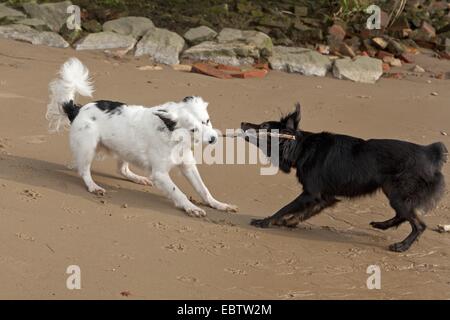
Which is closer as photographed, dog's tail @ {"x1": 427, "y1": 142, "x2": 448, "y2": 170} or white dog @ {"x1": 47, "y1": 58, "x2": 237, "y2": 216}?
dog's tail @ {"x1": 427, "y1": 142, "x2": 448, "y2": 170}

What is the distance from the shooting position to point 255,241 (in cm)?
607

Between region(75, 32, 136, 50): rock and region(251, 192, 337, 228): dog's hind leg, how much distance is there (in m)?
6.08

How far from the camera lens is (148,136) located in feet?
22.6

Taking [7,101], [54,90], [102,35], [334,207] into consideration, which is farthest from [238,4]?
[334,207]

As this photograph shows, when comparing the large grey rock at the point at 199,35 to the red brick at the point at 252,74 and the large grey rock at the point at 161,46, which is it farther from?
the red brick at the point at 252,74

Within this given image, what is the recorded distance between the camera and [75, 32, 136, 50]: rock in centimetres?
1172

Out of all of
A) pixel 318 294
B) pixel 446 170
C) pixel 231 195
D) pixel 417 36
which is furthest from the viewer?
pixel 417 36

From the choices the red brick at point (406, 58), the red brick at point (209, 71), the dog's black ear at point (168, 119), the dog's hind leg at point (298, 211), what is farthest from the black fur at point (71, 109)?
the red brick at point (406, 58)

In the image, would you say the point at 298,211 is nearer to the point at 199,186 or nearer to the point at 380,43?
the point at 199,186

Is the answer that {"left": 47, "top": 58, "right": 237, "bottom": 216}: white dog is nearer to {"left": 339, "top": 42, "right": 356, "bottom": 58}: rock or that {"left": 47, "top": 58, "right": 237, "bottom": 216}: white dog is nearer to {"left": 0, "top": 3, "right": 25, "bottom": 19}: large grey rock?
{"left": 0, "top": 3, "right": 25, "bottom": 19}: large grey rock

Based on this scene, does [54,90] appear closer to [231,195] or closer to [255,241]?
[231,195]

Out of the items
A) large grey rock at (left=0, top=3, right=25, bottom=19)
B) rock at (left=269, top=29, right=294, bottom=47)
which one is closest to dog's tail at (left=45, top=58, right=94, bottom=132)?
large grey rock at (left=0, top=3, right=25, bottom=19)

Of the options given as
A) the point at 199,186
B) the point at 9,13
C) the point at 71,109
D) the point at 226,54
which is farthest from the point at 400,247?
the point at 9,13

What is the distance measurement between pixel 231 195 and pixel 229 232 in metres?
1.17
